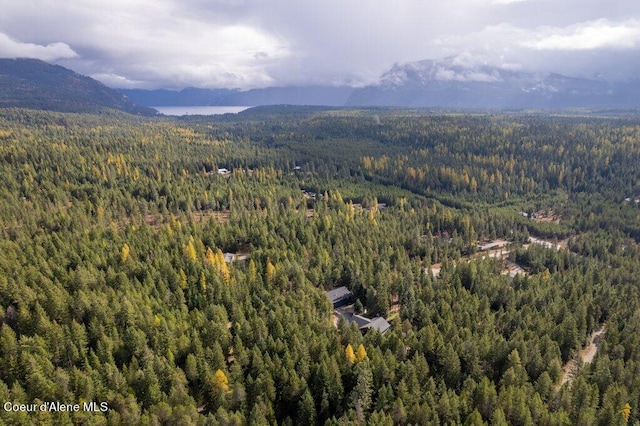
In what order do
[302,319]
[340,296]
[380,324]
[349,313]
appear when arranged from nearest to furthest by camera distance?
[302,319]
[380,324]
[349,313]
[340,296]

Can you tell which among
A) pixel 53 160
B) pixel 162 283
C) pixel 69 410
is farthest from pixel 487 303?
pixel 53 160

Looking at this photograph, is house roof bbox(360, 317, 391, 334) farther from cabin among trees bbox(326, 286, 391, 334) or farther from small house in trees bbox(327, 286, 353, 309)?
small house in trees bbox(327, 286, 353, 309)

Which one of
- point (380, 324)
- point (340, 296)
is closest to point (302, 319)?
point (380, 324)

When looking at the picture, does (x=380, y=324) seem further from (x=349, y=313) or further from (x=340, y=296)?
(x=340, y=296)

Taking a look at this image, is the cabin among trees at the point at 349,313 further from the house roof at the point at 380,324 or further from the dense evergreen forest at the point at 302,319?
the dense evergreen forest at the point at 302,319

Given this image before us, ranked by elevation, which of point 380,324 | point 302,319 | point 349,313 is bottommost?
point 349,313

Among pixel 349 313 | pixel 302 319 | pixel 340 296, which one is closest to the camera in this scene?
pixel 302 319

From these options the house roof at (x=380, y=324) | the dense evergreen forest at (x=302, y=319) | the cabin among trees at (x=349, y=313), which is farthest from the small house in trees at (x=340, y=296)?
the house roof at (x=380, y=324)

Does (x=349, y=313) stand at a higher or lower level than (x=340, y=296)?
lower
